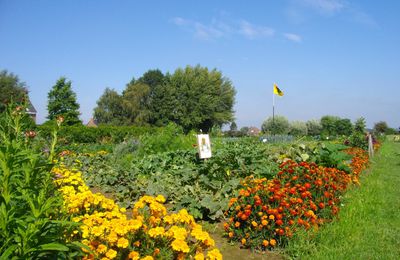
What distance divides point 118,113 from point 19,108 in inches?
1949

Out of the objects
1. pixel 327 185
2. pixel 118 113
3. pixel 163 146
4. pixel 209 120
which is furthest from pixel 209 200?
pixel 118 113

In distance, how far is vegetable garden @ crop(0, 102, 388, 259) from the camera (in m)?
2.06

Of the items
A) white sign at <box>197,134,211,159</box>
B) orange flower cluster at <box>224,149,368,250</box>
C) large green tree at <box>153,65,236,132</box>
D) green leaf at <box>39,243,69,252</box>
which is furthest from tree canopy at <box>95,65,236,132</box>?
green leaf at <box>39,243,69,252</box>

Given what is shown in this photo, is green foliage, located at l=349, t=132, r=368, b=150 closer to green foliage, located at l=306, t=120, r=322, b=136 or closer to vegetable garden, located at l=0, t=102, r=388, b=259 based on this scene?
vegetable garden, located at l=0, t=102, r=388, b=259

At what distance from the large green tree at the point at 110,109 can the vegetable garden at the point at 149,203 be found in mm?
42340

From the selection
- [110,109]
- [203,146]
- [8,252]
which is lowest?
[8,252]

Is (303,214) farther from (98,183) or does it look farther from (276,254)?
(98,183)

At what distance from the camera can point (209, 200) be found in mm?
4762

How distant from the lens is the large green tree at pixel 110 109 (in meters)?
50.1

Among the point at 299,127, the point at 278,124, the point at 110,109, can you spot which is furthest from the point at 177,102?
the point at 299,127

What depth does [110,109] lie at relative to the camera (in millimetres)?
51625

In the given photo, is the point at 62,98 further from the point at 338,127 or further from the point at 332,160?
the point at 332,160

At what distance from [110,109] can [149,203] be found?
164 ft

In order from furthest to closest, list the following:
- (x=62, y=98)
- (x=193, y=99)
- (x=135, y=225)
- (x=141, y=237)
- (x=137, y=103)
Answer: (x=137, y=103) < (x=193, y=99) < (x=62, y=98) < (x=141, y=237) < (x=135, y=225)
